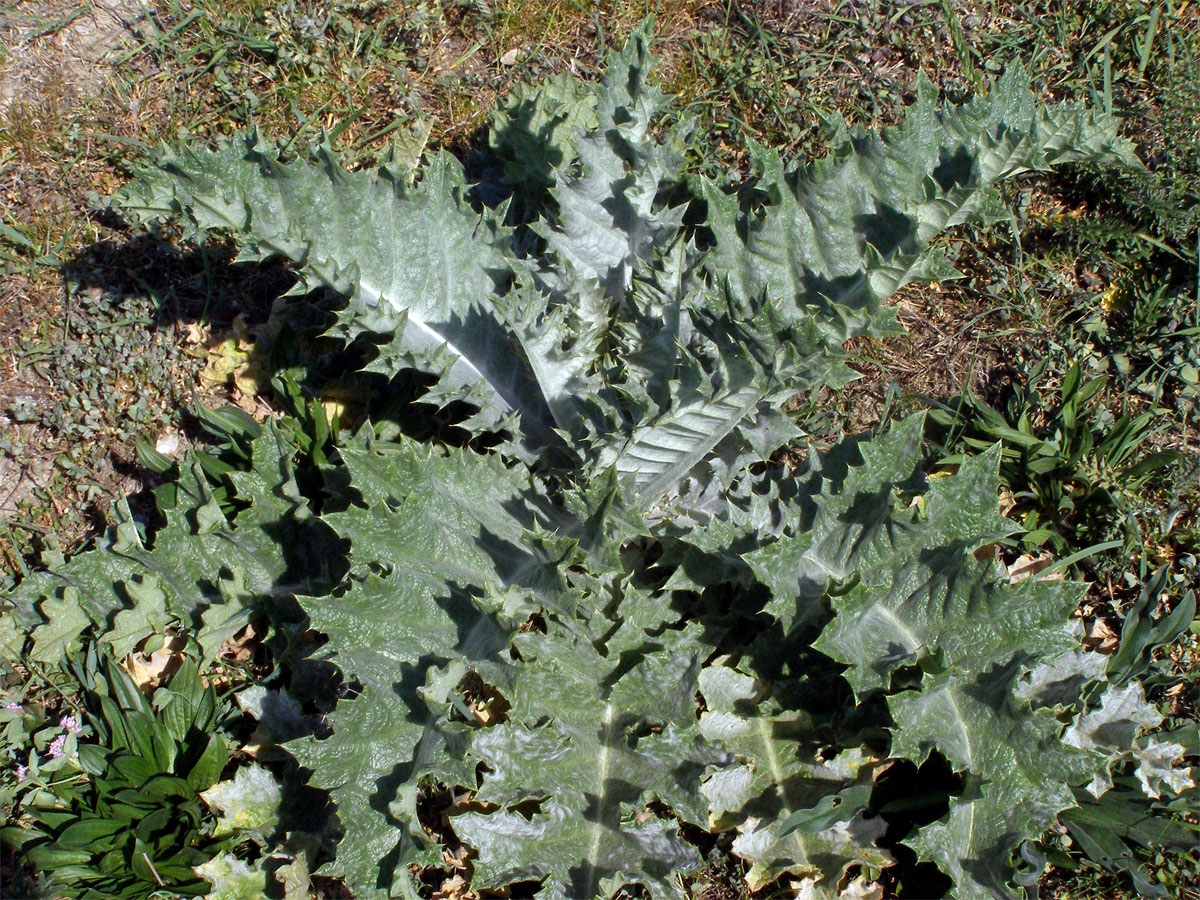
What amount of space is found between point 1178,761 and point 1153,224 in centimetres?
206

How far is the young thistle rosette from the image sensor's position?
8.18 feet

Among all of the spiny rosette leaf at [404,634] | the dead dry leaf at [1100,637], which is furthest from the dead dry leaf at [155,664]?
the dead dry leaf at [1100,637]

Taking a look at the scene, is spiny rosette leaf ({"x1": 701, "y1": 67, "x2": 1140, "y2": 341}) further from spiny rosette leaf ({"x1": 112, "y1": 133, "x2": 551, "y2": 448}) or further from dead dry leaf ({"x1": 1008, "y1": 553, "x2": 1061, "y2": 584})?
dead dry leaf ({"x1": 1008, "y1": 553, "x2": 1061, "y2": 584})

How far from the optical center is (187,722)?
3150mm

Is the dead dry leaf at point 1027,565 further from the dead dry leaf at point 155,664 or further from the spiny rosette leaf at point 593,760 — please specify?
the dead dry leaf at point 155,664

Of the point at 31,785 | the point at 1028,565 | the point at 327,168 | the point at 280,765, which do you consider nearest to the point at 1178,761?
the point at 1028,565

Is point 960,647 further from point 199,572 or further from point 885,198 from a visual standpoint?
point 199,572

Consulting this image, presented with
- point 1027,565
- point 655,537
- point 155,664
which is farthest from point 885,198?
point 155,664

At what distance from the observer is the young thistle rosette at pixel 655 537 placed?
2.49 meters

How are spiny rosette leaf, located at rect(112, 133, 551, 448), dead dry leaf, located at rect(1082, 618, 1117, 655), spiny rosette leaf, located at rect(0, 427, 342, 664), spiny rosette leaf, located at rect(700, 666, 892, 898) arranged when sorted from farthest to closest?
1. dead dry leaf, located at rect(1082, 618, 1117, 655)
2. spiny rosette leaf, located at rect(0, 427, 342, 664)
3. spiny rosette leaf, located at rect(700, 666, 892, 898)
4. spiny rosette leaf, located at rect(112, 133, 551, 448)

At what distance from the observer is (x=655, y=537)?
2.90 m

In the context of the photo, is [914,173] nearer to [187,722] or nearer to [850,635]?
[850,635]

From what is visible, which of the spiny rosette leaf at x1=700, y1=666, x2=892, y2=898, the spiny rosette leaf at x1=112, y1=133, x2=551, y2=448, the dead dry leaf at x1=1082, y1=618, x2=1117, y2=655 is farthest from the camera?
the dead dry leaf at x1=1082, y1=618, x2=1117, y2=655

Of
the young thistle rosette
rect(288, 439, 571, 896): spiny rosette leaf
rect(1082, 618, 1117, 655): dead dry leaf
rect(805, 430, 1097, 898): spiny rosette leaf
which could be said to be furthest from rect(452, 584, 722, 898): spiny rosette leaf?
rect(1082, 618, 1117, 655): dead dry leaf
